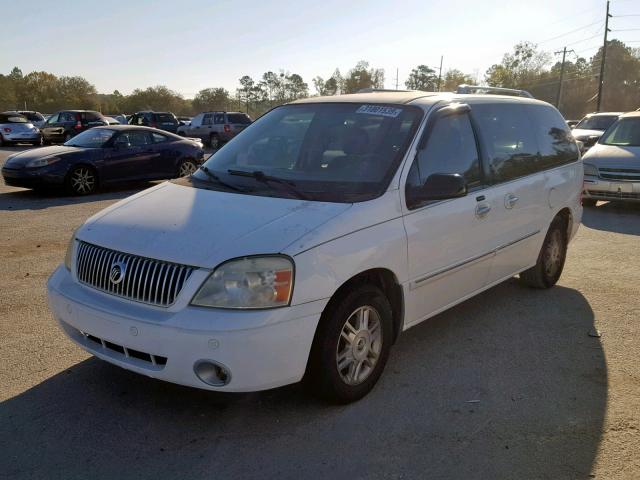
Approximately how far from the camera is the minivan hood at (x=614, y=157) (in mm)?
10469

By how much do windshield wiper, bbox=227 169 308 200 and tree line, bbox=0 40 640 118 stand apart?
71.1 m

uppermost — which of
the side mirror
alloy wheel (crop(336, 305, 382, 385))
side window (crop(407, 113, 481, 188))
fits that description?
side window (crop(407, 113, 481, 188))

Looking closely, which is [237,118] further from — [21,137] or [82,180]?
[82,180]

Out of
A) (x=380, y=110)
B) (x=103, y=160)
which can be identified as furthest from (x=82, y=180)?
(x=380, y=110)

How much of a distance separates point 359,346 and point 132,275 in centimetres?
137

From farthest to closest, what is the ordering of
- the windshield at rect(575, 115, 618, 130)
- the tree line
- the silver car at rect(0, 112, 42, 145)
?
the tree line, the silver car at rect(0, 112, 42, 145), the windshield at rect(575, 115, 618, 130)

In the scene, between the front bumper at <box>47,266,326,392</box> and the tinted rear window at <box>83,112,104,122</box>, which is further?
the tinted rear window at <box>83,112,104,122</box>

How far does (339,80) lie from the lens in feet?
294

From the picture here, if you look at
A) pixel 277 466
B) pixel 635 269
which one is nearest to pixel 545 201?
pixel 635 269

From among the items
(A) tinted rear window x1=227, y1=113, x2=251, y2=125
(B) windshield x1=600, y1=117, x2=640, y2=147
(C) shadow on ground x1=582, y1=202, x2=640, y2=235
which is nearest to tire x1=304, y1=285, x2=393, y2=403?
(C) shadow on ground x1=582, y1=202, x2=640, y2=235

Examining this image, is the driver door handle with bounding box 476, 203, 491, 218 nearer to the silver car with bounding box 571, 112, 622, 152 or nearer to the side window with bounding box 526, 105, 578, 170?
the side window with bounding box 526, 105, 578, 170

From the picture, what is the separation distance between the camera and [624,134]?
453 inches

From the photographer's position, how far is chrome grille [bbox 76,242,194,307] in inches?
121

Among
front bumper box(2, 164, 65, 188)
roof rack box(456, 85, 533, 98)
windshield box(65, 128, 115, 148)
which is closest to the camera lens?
roof rack box(456, 85, 533, 98)
